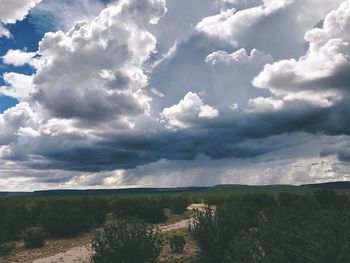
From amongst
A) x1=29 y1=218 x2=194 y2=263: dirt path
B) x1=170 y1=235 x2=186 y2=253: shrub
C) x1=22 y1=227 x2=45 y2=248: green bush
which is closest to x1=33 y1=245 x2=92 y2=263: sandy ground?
x1=29 y1=218 x2=194 y2=263: dirt path

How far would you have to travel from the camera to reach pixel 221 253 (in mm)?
18938

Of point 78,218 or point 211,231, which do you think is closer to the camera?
point 211,231

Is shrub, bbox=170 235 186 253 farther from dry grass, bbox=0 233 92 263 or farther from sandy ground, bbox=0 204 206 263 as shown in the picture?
dry grass, bbox=0 233 92 263

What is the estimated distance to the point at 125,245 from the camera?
18.4 meters

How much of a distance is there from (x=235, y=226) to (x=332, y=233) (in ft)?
23.5

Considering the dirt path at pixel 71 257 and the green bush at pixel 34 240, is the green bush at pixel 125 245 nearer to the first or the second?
the dirt path at pixel 71 257

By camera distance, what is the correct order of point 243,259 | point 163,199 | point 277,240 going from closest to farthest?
point 243,259
point 277,240
point 163,199

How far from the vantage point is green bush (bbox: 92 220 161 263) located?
18344 mm

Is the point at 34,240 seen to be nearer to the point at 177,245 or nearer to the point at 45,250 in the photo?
the point at 45,250

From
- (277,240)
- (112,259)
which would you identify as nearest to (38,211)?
(112,259)

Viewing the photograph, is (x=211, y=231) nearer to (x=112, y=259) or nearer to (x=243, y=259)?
(x=112, y=259)

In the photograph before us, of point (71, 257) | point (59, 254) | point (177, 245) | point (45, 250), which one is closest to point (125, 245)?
point (177, 245)

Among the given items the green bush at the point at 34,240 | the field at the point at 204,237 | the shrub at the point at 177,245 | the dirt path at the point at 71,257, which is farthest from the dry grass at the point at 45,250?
the shrub at the point at 177,245

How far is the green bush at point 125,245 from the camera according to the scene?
1834 cm
